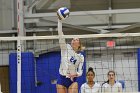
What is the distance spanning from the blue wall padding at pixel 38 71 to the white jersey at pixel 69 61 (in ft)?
8.70

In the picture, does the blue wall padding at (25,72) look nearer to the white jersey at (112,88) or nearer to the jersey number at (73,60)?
the white jersey at (112,88)

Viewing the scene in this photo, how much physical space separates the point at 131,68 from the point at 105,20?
143cm

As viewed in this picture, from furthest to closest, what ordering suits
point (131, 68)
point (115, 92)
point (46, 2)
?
1. point (46, 2)
2. point (131, 68)
3. point (115, 92)

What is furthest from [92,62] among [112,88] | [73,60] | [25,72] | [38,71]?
[73,60]

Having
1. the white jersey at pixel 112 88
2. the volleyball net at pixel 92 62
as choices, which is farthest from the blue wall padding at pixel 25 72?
the white jersey at pixel 112 88

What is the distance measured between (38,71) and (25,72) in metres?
0.41

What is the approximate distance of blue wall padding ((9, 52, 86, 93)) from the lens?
8594 mm

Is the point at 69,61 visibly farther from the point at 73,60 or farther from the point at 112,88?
the point at 112,88

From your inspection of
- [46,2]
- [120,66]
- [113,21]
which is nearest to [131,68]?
[120,66]

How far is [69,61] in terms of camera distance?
224 inches

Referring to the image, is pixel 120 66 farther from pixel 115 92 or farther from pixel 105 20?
pixel 115 92

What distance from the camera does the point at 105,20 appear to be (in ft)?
30.6

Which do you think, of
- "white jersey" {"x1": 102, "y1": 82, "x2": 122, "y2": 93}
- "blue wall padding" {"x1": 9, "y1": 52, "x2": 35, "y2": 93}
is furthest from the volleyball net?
"white jersey" {"x1": 102, "y1": 82, "x2": 122, "y2": 93}

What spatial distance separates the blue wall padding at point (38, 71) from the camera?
8.59 metres
